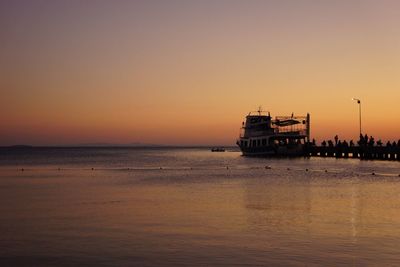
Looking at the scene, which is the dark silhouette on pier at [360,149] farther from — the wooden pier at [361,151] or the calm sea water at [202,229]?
the calm sea water at [202,229]

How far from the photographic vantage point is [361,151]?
89.1 metres

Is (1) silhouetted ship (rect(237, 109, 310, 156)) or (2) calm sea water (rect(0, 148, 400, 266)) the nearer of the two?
(2) calm sea water (rect(0, 148, 400, 266))

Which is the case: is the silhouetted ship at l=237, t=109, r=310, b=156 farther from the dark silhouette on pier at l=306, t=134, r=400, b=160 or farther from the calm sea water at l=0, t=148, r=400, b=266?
the calm sea water at l=0, t=148, r=400, b=266

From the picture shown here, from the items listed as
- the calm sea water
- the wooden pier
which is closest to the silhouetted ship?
the wooden pier

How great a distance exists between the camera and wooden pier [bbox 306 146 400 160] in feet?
265

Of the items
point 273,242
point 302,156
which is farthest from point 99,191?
point 302,156

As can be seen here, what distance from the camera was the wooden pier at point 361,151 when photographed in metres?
80.6

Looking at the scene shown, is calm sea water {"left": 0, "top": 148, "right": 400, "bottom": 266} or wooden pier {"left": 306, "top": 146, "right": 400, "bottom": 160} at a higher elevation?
wooden pier {"left": 306, "top": 146, "right": 400, "bottom": 160}

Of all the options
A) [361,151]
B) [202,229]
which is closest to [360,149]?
Answer: [361,151]

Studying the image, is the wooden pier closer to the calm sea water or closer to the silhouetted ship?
the silhouetted ship

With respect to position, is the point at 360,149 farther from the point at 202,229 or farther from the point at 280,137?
the point at 202,229

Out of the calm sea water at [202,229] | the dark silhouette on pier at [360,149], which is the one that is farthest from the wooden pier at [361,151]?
the calm sea water at [202,229]

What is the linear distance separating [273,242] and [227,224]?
3826 millimetres

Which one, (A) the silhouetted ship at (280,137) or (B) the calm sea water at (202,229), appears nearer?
(B) the calm sea water at (202,229)
